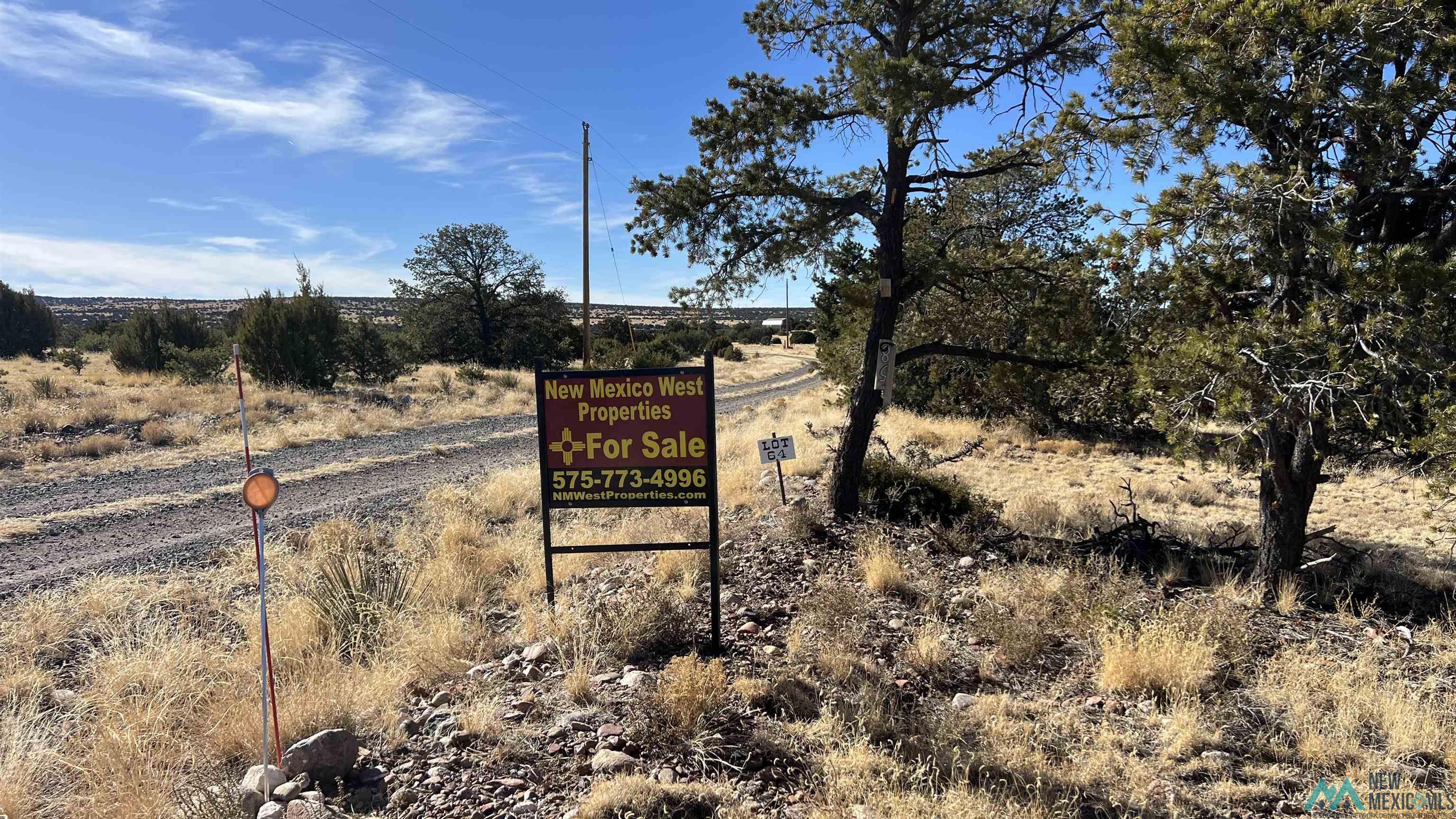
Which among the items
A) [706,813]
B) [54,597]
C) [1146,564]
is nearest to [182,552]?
[54,597]

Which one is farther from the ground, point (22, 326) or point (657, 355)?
point (22, 326)

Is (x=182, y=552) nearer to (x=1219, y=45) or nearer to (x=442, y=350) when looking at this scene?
(x=1219, y=45)

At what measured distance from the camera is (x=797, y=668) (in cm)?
445

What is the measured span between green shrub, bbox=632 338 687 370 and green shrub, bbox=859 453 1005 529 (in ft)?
26.7

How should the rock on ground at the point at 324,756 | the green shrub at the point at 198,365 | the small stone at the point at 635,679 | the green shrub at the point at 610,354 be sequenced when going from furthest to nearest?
A: 1. the green shrub at the point at 610,354
2. the green shrub at the point at 198,365
3. the small stone at the point at 635,679
4. the rock on ground at the point at 324,756

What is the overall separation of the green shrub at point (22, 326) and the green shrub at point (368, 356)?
60.7 ft

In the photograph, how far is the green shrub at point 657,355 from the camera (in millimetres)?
25875

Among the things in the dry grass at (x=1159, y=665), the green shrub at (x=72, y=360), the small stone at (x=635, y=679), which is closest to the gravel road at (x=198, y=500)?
the small stone at (x=635, y=679)

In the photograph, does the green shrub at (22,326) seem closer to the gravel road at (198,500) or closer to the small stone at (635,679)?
the gravel road at (198,500)

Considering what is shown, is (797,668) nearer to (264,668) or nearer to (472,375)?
(264,668)

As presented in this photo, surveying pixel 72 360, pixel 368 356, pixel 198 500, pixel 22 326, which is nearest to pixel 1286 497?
pixel 198 500

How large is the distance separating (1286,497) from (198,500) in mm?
13312

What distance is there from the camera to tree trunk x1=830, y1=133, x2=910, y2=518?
7734 millimetres

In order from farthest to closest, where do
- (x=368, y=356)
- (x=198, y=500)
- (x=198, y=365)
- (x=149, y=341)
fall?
(x=368, y=356) < (x=149, y=341) < (x=198, y=365) < (x=198, y=500)
